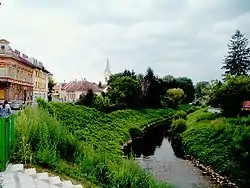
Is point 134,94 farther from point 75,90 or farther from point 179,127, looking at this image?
point 75,90

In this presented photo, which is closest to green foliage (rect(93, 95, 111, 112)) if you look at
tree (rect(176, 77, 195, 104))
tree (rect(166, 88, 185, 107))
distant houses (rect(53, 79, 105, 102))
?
tree (rect(166, 88, 185, 107))

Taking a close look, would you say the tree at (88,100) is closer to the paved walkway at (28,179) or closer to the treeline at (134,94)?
the treeline at (134,94)

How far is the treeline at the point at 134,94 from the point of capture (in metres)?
43.8

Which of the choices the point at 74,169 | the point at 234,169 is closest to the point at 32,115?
the point at 74,169

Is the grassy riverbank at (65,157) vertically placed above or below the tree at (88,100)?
below

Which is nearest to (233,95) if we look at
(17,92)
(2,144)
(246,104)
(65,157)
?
(246,104)

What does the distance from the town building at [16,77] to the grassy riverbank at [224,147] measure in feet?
50.3

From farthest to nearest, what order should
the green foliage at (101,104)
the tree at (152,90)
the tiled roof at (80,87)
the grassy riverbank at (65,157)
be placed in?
1. the tiled roof at (80,87)
2. the tree at (152,90)
3. the green foliage at (101,104)
4. the grassy riverbank at (65,157)

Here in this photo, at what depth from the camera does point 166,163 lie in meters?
24.2

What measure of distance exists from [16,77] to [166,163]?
29615mm

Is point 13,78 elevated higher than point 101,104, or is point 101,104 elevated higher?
point 13,78

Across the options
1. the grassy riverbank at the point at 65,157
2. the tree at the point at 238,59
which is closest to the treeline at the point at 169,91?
the tree at the point at 238,59

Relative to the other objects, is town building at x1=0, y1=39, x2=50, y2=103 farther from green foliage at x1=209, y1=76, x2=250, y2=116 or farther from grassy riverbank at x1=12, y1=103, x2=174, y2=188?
grassy riverbank at x1=12, y1=103, x2=174, y2=188

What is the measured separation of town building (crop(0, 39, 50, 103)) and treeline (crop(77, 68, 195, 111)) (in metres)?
7.56
